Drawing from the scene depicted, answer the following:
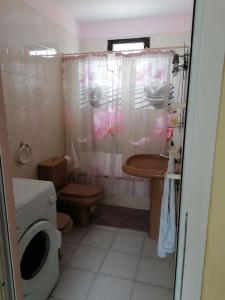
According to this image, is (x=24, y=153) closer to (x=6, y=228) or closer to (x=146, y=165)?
(x=146, y=165)

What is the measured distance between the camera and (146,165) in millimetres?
2418

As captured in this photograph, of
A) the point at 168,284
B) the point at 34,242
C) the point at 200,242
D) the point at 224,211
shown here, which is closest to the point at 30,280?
the point at 34,242

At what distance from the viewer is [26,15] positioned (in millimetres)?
2068

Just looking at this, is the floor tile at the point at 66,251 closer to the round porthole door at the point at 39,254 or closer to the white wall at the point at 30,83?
the round porthole door at the point at 39,254

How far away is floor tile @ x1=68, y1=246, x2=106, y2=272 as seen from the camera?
2.00m

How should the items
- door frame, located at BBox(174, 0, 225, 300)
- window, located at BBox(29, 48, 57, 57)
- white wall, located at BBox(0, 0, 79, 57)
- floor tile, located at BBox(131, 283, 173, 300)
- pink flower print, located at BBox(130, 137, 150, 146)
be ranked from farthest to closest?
pink flower print, located at BBox(130, 137, 150, 146) → window, located at BBox(29, 48, 57, 57) → white wall, located at BBox(0, 0, 79, 57) → floor tile, located at BBox(131, 283, 173, 300) → door frame, located at BBox(174, 0, 225, 300)

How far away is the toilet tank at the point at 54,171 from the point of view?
2.34 meters

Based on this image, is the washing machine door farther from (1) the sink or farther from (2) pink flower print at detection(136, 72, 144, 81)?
(2) pink flower print at detection(136, 72, 144, 81)

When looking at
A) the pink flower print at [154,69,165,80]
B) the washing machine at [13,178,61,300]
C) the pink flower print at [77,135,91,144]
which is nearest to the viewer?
the washing machine at [13,178,61,300]

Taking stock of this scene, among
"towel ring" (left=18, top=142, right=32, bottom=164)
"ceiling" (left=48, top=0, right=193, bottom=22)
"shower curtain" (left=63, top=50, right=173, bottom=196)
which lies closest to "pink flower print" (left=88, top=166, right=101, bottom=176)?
"shower curtain" (left=63, top=50, right=173, bottom=196)

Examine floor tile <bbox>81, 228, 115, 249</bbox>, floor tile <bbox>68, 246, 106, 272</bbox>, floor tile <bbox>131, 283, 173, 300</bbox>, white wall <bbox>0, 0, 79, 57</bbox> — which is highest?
white wall <bbox>0, 0, 79, 57</bbox>

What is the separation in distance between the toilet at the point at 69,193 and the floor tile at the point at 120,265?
57 centimetres

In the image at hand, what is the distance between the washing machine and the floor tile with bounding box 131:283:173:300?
2.06 ft

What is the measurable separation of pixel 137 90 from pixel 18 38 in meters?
1.29
